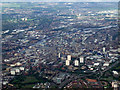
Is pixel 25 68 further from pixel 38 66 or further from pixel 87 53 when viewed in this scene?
pixel 87 53

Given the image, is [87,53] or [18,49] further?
[18,49]

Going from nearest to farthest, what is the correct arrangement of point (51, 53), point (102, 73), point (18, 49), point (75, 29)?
point (102, 73) < point (51, 53) < point (18, 49) < point (75, 29)

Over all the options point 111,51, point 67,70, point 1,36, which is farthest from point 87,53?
point 1,36

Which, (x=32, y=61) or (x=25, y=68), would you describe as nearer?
(x=25, y=68)

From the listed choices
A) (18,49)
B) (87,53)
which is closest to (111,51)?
(87,53)

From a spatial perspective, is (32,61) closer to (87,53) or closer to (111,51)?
(87,53)

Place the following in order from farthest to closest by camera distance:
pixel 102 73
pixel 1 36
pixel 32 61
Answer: pixel 1 36
pixel 32 61
pixel 102 73

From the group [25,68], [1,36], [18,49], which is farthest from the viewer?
[1,36]

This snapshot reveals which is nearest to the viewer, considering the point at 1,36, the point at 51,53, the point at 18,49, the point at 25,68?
the point at 25,68
